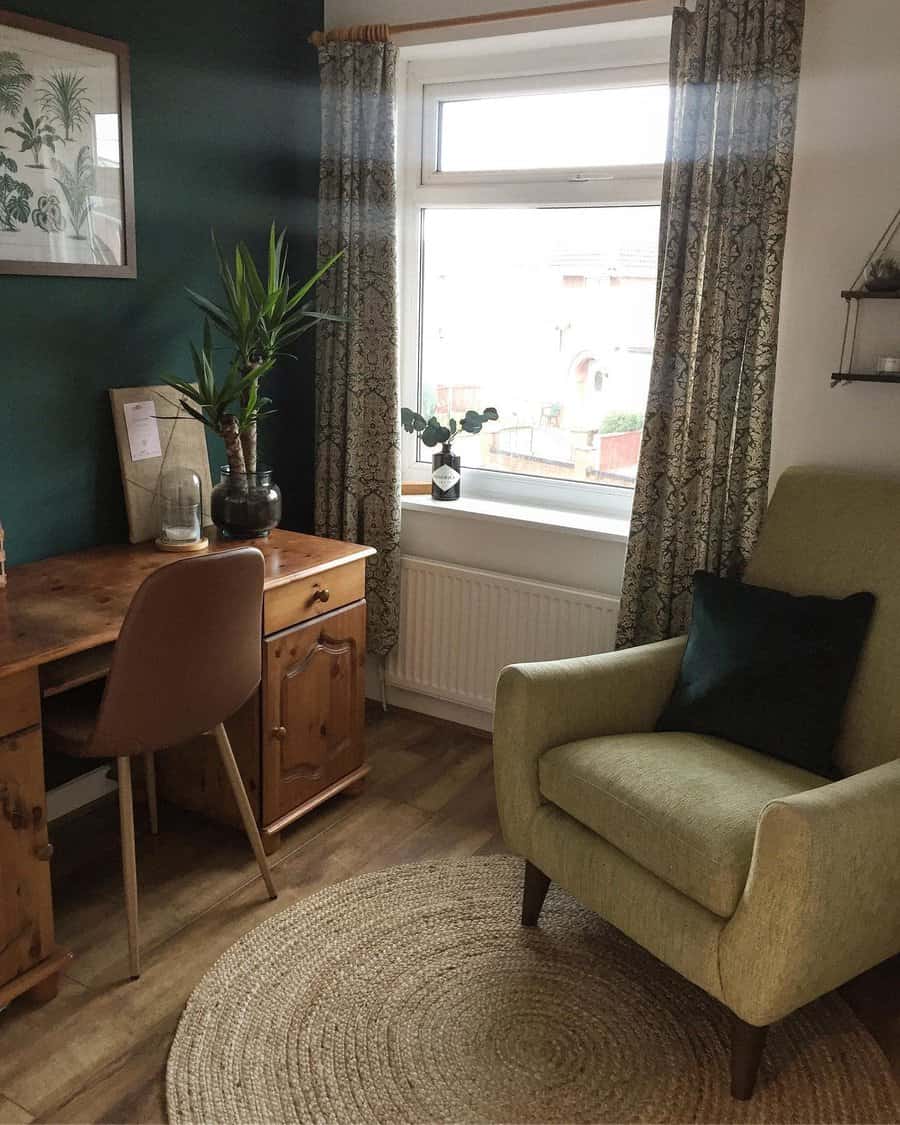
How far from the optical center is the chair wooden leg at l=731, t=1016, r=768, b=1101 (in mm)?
1849

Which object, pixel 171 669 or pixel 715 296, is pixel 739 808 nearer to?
pixel 171 669

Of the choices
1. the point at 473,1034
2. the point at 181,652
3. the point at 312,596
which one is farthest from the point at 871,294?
the point at 473,1034

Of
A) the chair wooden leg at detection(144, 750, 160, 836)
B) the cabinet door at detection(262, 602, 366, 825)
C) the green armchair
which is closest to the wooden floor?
the chair wooden leg at detection(144, 750, 160, 836)

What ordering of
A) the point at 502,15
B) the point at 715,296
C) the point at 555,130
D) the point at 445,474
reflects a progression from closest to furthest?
the point at 715,296
the point at 502,15
the point at 555,130
the point at 445,474

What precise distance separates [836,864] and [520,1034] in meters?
0.74

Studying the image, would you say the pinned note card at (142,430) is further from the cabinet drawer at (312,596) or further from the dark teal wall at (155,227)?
the cabinet drawer at (312,596)

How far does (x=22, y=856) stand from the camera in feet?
6.48

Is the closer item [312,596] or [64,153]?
[64,153]

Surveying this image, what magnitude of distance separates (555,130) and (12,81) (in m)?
1.52

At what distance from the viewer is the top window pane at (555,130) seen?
2896 millimetres

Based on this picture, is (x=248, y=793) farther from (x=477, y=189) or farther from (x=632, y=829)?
(x=477, y=189)

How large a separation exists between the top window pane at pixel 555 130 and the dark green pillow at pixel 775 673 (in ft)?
4.34

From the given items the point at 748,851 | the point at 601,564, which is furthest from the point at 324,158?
the point at 748,851

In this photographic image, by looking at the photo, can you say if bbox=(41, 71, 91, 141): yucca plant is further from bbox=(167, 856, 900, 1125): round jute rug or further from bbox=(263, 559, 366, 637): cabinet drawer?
bbox=(167, 856, 900, 1125): round jute rug
